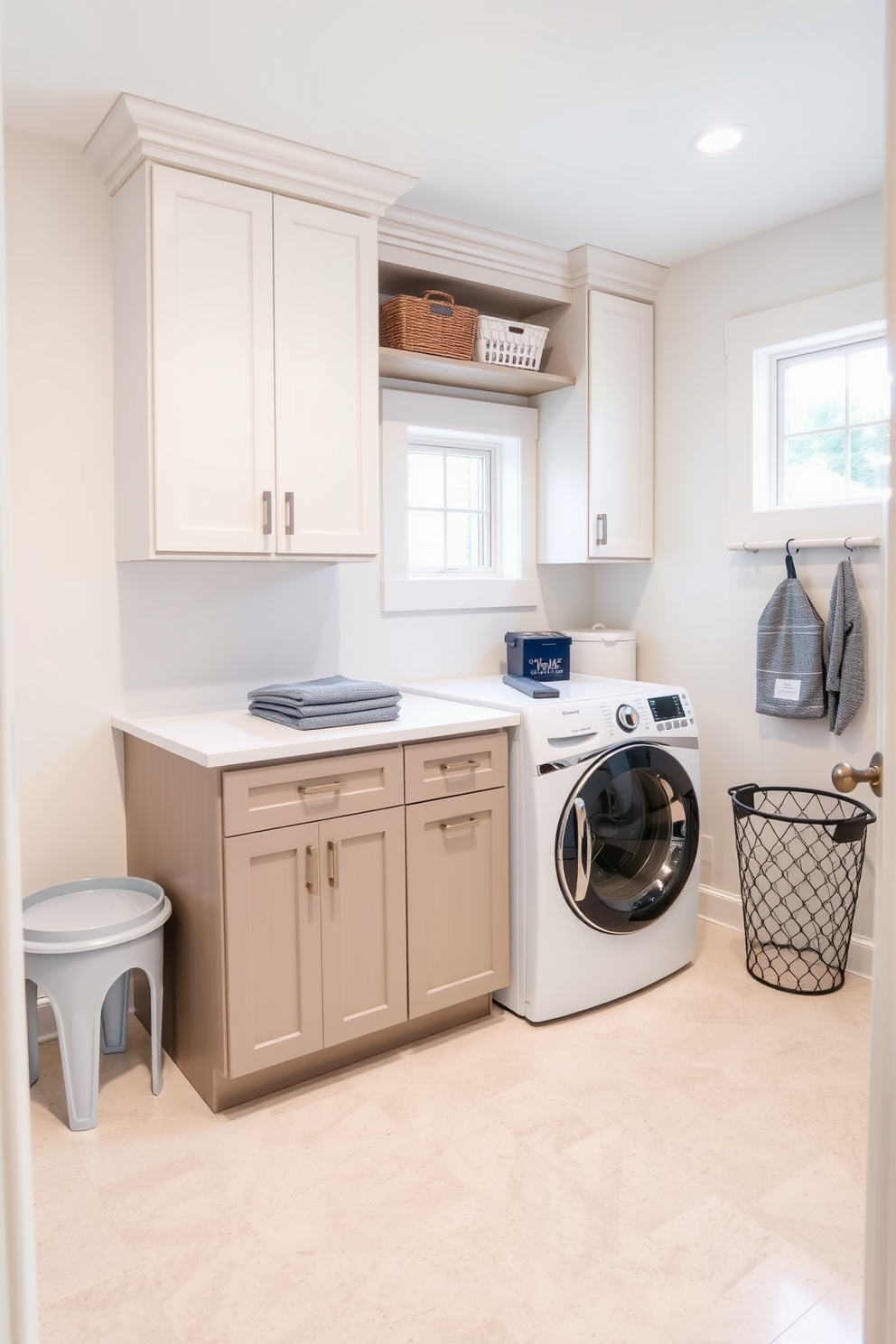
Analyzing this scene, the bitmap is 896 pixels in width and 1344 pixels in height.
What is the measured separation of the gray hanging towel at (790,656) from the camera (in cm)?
288

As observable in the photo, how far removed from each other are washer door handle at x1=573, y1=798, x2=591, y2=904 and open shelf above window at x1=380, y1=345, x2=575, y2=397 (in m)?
1.43

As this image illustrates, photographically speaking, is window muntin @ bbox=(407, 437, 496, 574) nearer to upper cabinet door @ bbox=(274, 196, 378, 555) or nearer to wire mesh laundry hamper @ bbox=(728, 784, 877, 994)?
upper cabinet door @ bbox=(274, 196, 378, 555)

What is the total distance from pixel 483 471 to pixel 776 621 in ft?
3.97

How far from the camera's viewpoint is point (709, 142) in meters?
2.42

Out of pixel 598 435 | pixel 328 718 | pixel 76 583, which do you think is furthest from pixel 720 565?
pixel 76 583

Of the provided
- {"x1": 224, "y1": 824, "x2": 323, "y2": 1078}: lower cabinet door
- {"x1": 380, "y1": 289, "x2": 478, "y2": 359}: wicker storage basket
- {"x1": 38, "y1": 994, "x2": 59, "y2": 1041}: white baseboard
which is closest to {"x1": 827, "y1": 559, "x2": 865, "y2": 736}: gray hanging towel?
{"x1": 380, "y1": 289, "x2": 478, "y2": 359}: wicker storage basket

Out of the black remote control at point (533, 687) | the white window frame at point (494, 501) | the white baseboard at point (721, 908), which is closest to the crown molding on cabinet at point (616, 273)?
the white window frame at point (494, 501)

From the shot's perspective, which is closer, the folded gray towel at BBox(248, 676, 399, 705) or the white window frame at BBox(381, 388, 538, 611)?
the folded gray towel at BBox(248, 676, 399, 705)

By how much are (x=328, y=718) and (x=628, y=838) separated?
1.00m

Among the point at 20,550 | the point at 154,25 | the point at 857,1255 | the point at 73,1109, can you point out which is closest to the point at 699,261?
the point at 154,25

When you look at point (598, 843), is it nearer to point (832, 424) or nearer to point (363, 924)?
point (363, 924)

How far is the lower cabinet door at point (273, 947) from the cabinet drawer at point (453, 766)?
316mm

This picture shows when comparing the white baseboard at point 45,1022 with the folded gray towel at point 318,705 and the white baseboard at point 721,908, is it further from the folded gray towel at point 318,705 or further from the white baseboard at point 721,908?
the white baseboard at point 721,908

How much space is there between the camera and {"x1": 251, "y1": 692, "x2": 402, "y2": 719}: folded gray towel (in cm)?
228
